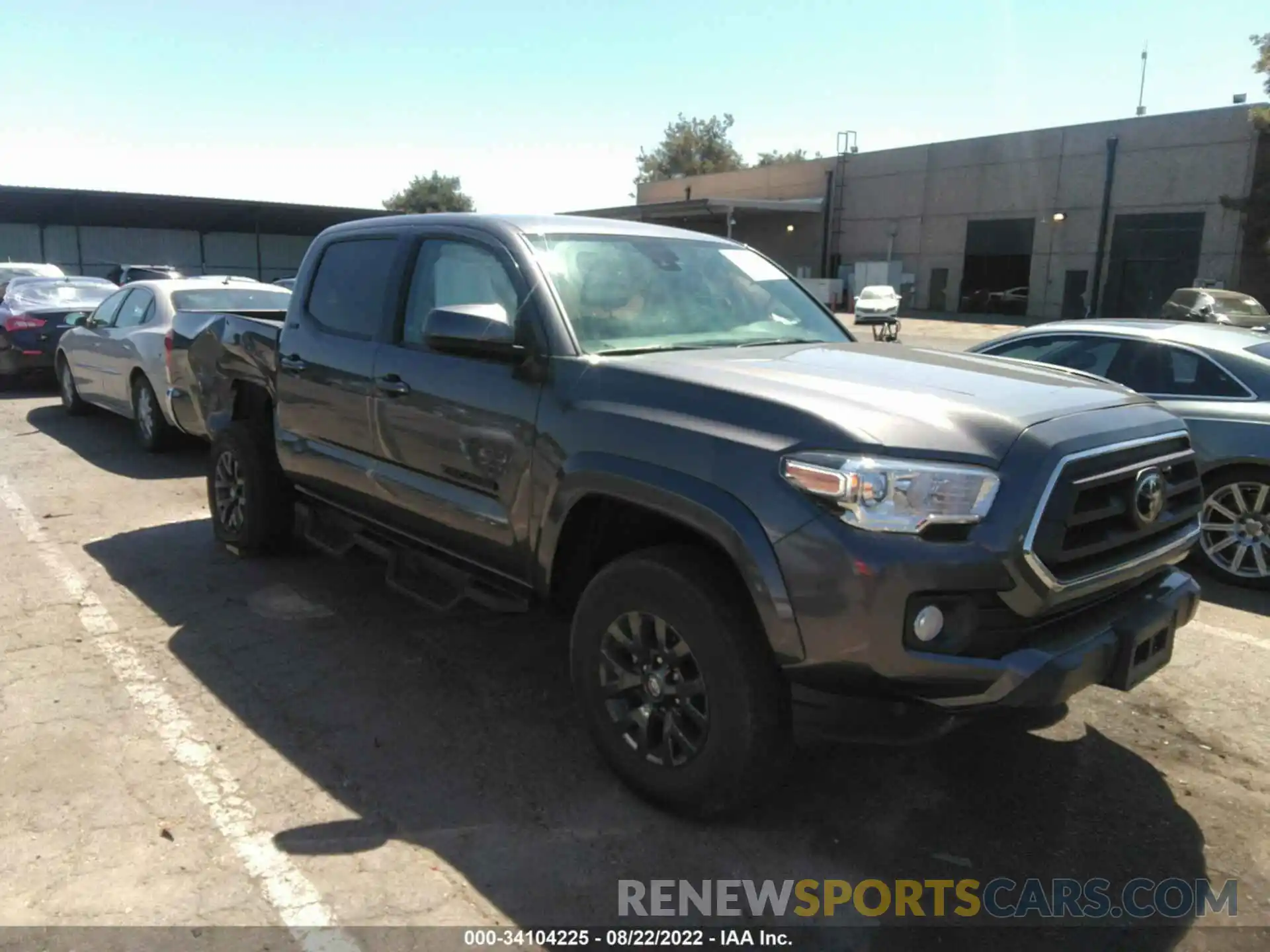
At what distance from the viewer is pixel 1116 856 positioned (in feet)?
10.1

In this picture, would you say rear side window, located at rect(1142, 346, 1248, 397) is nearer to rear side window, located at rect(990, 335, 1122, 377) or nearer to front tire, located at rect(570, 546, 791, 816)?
rear side window, located at rect(990, 335, 1122, 377)

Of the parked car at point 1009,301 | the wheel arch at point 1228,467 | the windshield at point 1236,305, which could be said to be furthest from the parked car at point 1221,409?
the parked car at point 1009,301

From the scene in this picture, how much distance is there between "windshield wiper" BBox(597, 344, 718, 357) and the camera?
3561mm

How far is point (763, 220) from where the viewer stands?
51.7m

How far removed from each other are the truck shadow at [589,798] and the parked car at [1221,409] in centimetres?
268

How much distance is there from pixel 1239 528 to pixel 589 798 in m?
4.57

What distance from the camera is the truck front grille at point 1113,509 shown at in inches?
107

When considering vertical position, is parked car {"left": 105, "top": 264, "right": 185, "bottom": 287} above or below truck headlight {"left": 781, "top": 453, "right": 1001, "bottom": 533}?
above

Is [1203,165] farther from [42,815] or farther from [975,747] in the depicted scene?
[42,815]

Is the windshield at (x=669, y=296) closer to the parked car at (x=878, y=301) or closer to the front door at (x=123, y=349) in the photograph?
the front door at (x=123, y=349)

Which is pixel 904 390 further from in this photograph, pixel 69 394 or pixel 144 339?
pixel 69 394

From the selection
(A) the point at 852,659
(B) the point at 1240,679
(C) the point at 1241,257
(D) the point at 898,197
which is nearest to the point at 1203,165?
(C) the point at 1241,257

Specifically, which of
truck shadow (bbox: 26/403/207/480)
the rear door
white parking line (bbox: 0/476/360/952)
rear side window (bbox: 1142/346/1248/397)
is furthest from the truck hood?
truck shadow (bbox: 26/403/207/480)

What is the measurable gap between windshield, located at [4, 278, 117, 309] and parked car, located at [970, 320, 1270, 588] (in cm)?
1248
